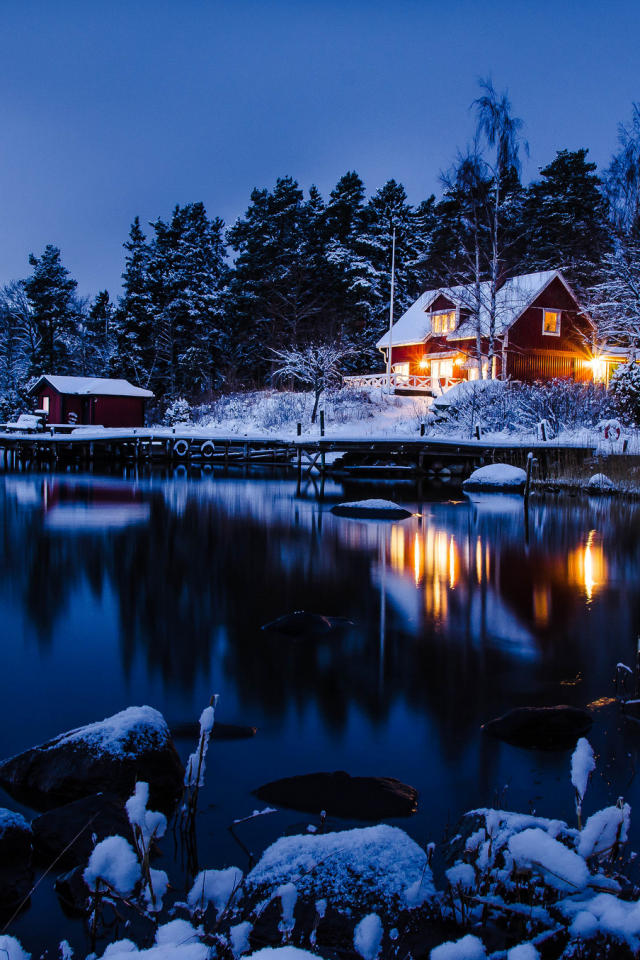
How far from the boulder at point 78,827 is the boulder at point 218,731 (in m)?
1.59

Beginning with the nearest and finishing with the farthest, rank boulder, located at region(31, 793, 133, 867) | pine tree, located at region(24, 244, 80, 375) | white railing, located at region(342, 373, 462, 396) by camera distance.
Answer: boulder, located at region(31, 793, 133, 867)
white railing, located at region(342, 373, 462, 396)
pine tree, located at region(24, 244, 80, 375)

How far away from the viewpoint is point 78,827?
420 centimetres

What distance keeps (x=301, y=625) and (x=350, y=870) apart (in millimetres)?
5584

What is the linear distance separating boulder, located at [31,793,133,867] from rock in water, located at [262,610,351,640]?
14.7ft

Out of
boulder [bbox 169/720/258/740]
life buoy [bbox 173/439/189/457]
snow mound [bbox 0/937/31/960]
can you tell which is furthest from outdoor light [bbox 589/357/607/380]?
snow mound [bbox 0/937/31/960]

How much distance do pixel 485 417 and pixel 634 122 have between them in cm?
1493

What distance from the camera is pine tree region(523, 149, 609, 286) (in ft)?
166

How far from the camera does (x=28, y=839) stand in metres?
4.10

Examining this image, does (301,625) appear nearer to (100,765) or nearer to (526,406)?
(100,765)

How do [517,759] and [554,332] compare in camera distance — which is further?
[554,332]

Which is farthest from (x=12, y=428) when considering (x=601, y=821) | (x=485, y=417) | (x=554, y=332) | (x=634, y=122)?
(x=601, y=821)

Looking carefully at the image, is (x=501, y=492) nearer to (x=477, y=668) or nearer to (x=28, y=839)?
(x=477, y=668)

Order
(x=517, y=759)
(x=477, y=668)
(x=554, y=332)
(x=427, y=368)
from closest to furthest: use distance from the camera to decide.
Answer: (x=517, y=759), (x=477, y=668), (x=554, y=332), (x=427, y=368)

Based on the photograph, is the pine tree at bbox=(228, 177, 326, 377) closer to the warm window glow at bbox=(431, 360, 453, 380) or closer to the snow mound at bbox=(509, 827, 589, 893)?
the warm window glow at bbox=(431, 360, 453, 380)
